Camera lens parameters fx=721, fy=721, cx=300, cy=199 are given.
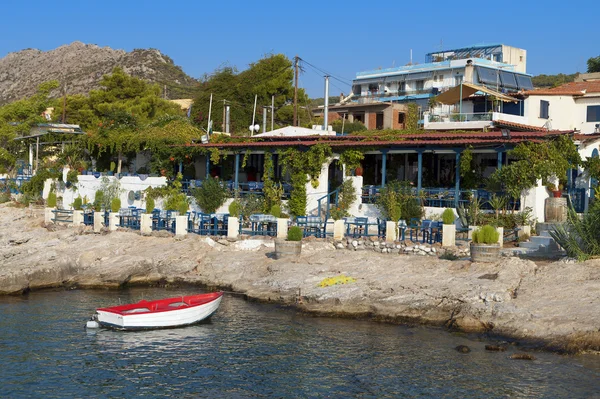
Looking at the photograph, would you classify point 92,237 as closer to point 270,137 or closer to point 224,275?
point 224,275

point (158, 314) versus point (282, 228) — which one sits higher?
point (282, 228)

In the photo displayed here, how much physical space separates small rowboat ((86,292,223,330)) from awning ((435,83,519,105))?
78.6 feet

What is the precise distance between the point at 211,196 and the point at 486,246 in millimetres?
16382

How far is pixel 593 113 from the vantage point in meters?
43.4

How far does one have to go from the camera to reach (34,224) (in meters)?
37.1

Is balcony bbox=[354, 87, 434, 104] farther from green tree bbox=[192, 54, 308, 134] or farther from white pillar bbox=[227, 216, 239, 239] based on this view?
white pillar bbox=[227, 216, 239, 239]

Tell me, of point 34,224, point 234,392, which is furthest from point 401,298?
point 34,224

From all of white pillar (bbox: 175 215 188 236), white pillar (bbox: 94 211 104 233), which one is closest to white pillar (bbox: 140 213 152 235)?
white pillar (bbox: 175 215 188 236)

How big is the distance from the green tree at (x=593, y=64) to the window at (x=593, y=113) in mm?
29520

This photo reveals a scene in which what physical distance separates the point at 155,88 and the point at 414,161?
3829 centimetres

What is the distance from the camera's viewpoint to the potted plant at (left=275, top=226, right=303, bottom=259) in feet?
87.4

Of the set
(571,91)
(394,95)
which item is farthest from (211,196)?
(394,95)

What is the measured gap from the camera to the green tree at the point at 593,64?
70.2 metres

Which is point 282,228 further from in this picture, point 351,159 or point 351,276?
point 351,276
